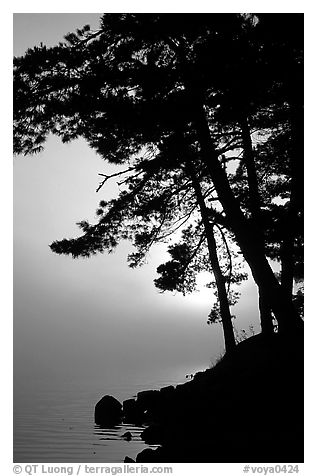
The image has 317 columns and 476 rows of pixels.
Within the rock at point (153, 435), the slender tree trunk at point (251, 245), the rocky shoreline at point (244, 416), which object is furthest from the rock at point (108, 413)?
the slender tree trunk at point (251, 245)

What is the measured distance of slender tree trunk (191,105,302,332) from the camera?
9508 mm

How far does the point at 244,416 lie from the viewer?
303 inches

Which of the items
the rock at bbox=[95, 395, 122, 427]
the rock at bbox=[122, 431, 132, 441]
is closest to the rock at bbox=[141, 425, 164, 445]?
the rock at bbox=[122, 431, 132, 441]

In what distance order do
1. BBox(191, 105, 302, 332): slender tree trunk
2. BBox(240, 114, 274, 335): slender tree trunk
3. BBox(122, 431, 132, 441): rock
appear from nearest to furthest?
1. BBox(191, 105, 302, 332): slender tree trunk
2. BBox(122, 431, 132, 441): rock
3. BBox(240, 114, 274, 335): slender tree trunk

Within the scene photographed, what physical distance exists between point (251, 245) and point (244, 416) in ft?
11.3

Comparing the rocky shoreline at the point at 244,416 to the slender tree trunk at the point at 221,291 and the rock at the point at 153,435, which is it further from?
the slender tree trunk at the point at 221,291

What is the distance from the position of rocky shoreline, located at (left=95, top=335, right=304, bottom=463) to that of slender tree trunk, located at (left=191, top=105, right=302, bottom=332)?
20.6 inches

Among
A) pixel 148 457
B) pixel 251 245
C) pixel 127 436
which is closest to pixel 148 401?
pixel 127 436

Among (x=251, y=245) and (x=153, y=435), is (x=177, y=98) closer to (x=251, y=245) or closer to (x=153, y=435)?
(x=251, y=245)

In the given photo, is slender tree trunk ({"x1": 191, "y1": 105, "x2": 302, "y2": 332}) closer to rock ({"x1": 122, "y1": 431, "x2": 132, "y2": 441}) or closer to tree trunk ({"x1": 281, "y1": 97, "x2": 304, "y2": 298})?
tree trunk ({"x1": 281, "y1": 97, "x2": 304, "y2": 298})

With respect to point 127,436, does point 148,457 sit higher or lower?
higher

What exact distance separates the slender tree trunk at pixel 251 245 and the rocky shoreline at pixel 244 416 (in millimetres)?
524

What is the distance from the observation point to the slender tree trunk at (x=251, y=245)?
9508 millimetres
